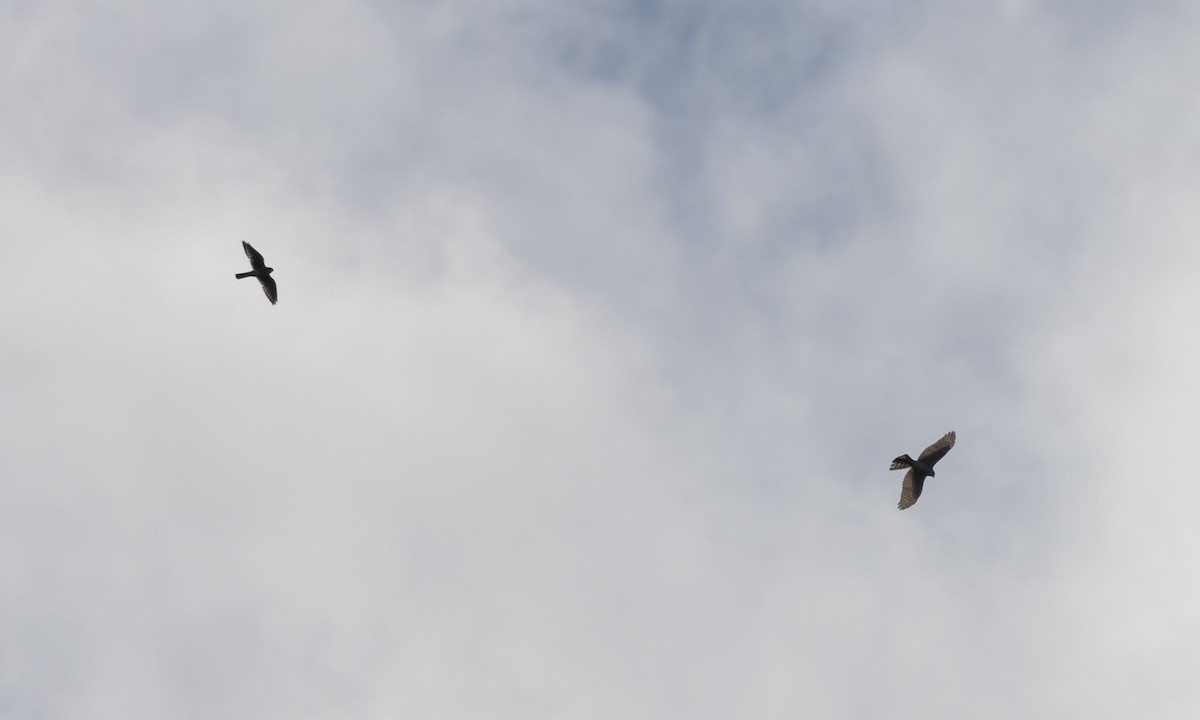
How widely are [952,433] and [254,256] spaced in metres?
57.3

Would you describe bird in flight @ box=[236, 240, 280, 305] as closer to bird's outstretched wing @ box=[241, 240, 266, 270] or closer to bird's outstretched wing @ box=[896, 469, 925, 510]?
bird's outstretched wing @ box=[241, 240, 266, 270]

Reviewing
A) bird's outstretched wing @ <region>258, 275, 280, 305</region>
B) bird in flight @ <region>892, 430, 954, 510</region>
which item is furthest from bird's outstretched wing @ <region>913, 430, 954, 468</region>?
bird's outstretched wing @ <region>258, 275, 280, 305</region>

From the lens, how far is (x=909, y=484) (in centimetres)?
8506

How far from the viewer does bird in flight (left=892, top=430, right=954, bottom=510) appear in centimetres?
8438

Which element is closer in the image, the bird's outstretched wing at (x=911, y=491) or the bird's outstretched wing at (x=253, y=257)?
the bird's outstretched wing at (x=911, y=491)

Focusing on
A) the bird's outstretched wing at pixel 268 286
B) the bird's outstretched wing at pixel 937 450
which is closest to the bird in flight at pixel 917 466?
the bird's outstretched wing at pixel 937 450

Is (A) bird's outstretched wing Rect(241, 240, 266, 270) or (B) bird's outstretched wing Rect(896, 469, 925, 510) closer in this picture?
(B) bird's outstretched wing Rect(896, 469, 925, 510)

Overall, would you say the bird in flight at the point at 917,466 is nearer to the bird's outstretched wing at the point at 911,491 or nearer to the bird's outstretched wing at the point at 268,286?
the bird's outstretched wing at the point at 911,491

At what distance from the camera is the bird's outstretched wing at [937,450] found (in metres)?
85.2

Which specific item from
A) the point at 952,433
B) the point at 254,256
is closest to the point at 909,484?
the point at 952,433

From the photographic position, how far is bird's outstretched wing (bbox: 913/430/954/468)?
85.2 metres

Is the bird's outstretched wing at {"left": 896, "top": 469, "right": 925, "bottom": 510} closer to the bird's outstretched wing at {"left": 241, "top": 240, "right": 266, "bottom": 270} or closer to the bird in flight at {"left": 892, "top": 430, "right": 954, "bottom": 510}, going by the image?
the bird in flight at {"left": 892, "top": 430, "right": 954, "bottom": 510}

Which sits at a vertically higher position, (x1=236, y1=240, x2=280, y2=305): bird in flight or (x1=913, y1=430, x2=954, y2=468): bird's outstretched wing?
(x1=913, y1=430, x2=954, y2=468): bird's outstretched wing

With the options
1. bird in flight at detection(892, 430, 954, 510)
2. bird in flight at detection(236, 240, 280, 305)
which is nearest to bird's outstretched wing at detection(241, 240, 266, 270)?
bird in flight at detection(236, 240, 280, 305)
